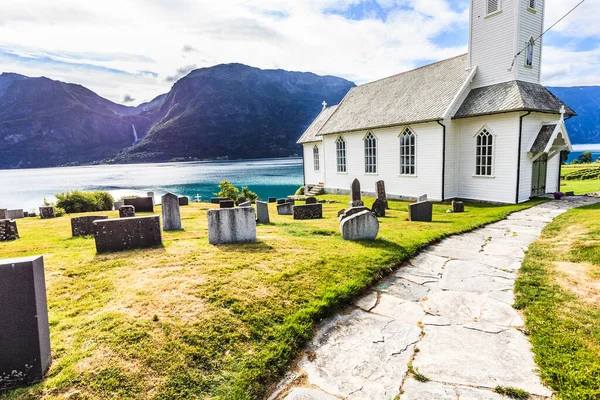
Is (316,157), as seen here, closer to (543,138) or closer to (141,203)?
(141,203)

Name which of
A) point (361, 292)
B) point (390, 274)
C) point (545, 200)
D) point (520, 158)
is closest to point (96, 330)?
point (361, 292)

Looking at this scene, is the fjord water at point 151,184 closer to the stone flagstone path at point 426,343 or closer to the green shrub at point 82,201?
the green shrub at point 82,201

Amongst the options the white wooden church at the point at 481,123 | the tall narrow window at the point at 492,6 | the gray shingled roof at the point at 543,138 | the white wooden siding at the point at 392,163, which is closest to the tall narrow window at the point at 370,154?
the white wooden church at the point at 481,123

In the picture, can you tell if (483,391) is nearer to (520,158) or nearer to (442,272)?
(442,272)

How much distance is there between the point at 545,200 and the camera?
1680cm

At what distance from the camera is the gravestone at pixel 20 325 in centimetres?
323

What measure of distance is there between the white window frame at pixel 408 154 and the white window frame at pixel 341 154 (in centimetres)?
592

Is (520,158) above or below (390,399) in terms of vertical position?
above

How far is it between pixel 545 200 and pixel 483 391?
17.6 meters

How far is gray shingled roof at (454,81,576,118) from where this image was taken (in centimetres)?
1608

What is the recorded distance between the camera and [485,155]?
58.1 ft

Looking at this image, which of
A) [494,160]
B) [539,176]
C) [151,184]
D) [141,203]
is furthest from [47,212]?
[151,184]

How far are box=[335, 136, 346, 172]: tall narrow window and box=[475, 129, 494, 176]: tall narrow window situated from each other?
35.4ft

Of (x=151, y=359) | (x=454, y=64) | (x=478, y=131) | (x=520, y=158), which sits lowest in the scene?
(x=151, y=359)
